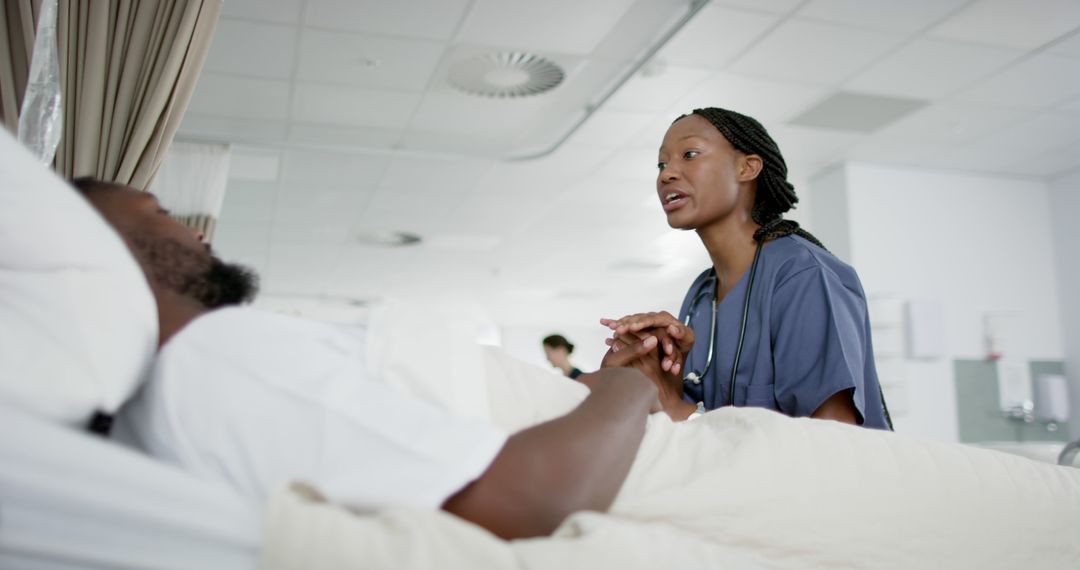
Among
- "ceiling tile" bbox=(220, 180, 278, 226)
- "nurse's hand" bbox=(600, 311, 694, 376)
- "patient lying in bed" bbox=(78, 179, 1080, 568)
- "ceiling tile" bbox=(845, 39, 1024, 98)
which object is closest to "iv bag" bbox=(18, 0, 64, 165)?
"patient lying in bed" bbox=(78, 179, 1080, 568)

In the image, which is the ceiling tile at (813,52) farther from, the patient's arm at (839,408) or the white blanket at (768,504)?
the white blanket at (768,504)

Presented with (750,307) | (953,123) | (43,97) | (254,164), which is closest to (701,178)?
(750,307)

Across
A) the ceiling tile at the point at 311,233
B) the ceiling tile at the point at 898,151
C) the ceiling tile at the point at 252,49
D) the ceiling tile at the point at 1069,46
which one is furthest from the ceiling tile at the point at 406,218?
the ceiling tile at the point at 1069,46

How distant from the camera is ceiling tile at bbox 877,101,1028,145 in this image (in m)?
4.10

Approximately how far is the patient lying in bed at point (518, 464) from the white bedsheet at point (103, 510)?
44mm

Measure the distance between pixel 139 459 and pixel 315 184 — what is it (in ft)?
16.4

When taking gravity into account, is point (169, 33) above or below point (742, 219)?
above

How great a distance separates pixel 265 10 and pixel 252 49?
1.27 ft

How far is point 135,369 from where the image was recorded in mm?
770

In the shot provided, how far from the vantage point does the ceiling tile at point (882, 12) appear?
3037 millimetres

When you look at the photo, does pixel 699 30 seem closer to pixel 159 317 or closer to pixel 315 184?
pixel 159 317

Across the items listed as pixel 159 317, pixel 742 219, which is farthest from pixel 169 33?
pixel 742 219

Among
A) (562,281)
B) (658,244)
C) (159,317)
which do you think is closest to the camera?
(159,317)

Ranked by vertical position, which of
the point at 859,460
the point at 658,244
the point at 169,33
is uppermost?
the point at 658,244
